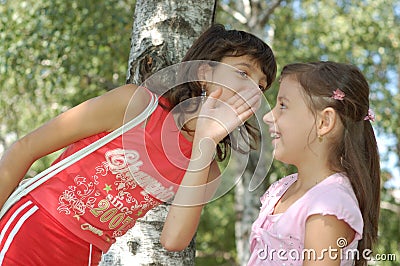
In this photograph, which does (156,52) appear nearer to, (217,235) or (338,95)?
(338,95)

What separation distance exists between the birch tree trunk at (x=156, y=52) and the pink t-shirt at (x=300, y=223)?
2.22ft

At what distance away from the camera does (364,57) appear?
10.4 metres

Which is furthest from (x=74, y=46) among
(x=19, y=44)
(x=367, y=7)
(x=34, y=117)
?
(x=367, y=7)

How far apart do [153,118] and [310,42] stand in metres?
8.74

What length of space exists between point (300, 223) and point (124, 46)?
646cm

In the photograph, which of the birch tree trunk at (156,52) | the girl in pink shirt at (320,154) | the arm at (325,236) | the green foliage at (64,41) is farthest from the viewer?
the green foliage at (64,41)

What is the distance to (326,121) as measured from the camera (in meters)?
2.30

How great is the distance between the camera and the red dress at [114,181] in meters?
2.29

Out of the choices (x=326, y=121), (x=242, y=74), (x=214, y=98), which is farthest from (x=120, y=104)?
(x=326, y=121)

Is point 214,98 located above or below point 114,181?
above

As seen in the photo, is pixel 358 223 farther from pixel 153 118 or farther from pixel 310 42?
pixel 310 42

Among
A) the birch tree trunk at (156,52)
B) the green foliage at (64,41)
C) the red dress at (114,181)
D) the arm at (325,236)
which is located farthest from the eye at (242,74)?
the green foliage at (64,41)

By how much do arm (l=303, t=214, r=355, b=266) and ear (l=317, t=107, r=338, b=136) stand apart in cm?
32

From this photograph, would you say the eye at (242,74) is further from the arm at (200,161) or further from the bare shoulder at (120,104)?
the bare shoulder at (120,104)
